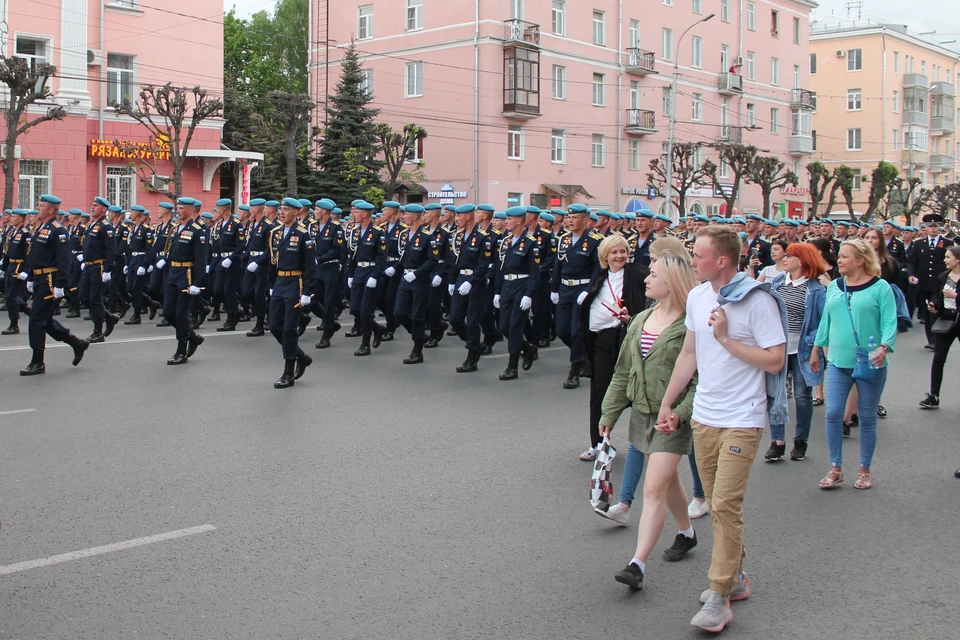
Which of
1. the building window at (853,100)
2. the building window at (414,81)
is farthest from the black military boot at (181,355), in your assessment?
the building window at (853,100)

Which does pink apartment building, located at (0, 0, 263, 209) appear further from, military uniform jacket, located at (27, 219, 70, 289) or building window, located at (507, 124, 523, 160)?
military uniform jacket, located at (27, 219, 70, 289)

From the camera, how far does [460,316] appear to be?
1283 centimetres

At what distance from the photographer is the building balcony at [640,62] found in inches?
2015

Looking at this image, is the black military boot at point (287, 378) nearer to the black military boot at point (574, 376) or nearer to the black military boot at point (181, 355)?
the black military boot at point (181, 355)

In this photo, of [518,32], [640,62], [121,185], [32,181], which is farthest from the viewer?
[640,62]

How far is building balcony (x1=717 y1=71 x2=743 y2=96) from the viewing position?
58.0m

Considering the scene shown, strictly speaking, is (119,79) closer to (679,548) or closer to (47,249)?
(47,249)

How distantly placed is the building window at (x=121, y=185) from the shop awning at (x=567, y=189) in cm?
1916

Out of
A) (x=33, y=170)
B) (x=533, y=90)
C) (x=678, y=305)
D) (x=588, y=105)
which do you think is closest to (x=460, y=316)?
(x=678, y=305)

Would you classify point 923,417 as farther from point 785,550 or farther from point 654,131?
point 654,131

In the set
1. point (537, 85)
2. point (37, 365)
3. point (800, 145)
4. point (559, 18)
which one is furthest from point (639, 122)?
point (37, 365)

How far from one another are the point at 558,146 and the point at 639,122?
548 cm

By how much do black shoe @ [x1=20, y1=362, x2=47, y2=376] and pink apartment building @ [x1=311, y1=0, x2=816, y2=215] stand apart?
34.4 m

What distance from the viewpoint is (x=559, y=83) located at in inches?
1906
